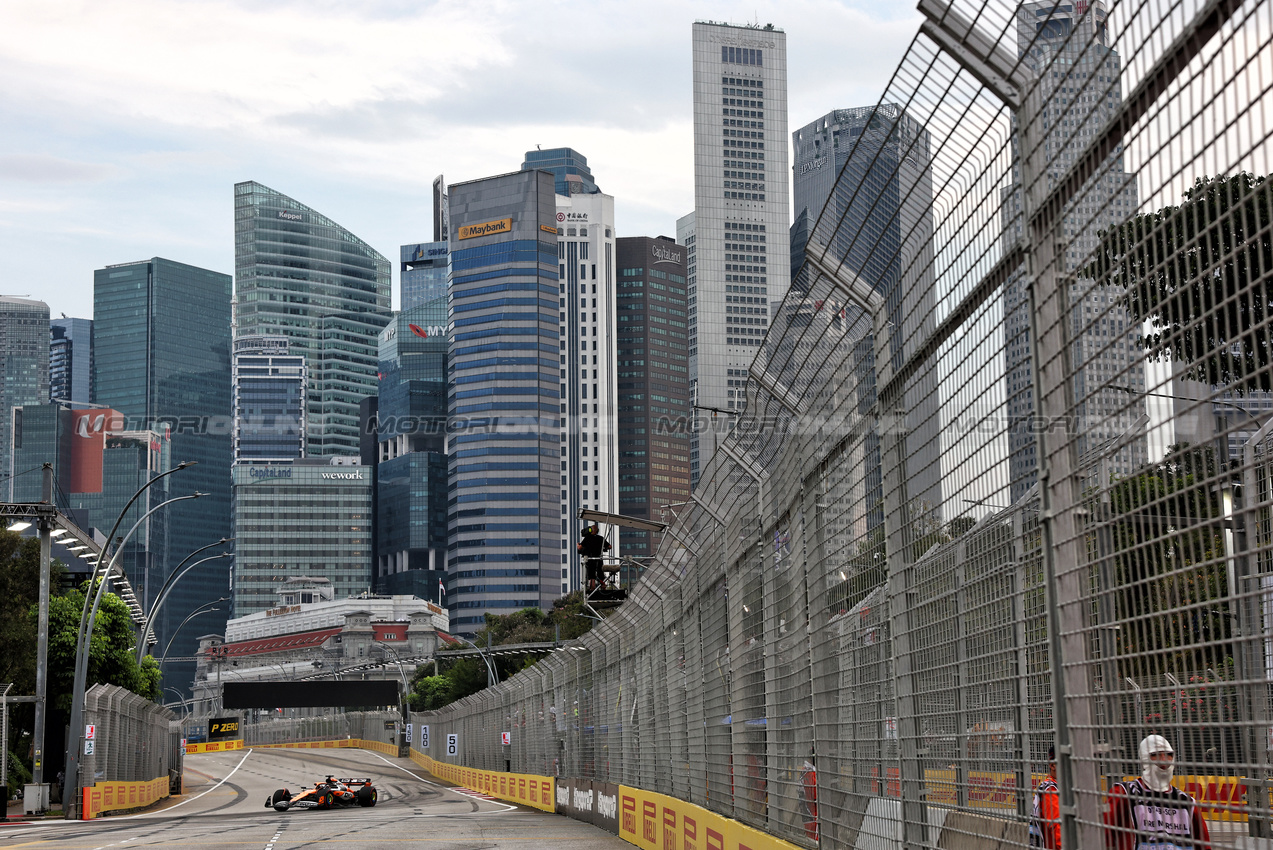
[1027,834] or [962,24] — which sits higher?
[962,24]

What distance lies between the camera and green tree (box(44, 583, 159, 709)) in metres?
45.8

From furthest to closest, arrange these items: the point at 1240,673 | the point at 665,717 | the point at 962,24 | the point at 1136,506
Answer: the point at 665,717 < the point at 962,24 < the point at 1136,506 < the point at 1240,673

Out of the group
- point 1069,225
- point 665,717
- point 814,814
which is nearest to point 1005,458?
point 1069,225

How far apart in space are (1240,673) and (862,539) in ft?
11.4

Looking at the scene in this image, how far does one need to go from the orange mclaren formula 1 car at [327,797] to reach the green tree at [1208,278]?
34.5 meters

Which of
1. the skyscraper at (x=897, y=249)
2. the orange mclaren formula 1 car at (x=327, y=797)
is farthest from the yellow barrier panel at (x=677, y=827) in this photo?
the orange mclaren formula 1 car at (x=327, y=797)

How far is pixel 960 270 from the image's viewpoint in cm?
482

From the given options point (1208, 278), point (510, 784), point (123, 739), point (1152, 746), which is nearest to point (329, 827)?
point (510, 784)

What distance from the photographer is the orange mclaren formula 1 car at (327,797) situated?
114 ft

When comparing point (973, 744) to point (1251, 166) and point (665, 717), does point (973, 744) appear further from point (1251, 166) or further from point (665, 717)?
point (665, 717)

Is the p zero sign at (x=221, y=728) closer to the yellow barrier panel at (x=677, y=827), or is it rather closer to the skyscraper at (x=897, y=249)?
the yellow barrier panel at (x=677, y=827)

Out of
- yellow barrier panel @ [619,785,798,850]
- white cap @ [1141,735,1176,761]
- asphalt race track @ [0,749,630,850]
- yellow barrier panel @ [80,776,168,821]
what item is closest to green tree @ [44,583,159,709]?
yellow barrier panel @ [80,776,168,821]

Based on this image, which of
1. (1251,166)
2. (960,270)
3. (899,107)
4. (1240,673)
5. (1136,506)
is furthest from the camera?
(899,107)

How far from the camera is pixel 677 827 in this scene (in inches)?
541
